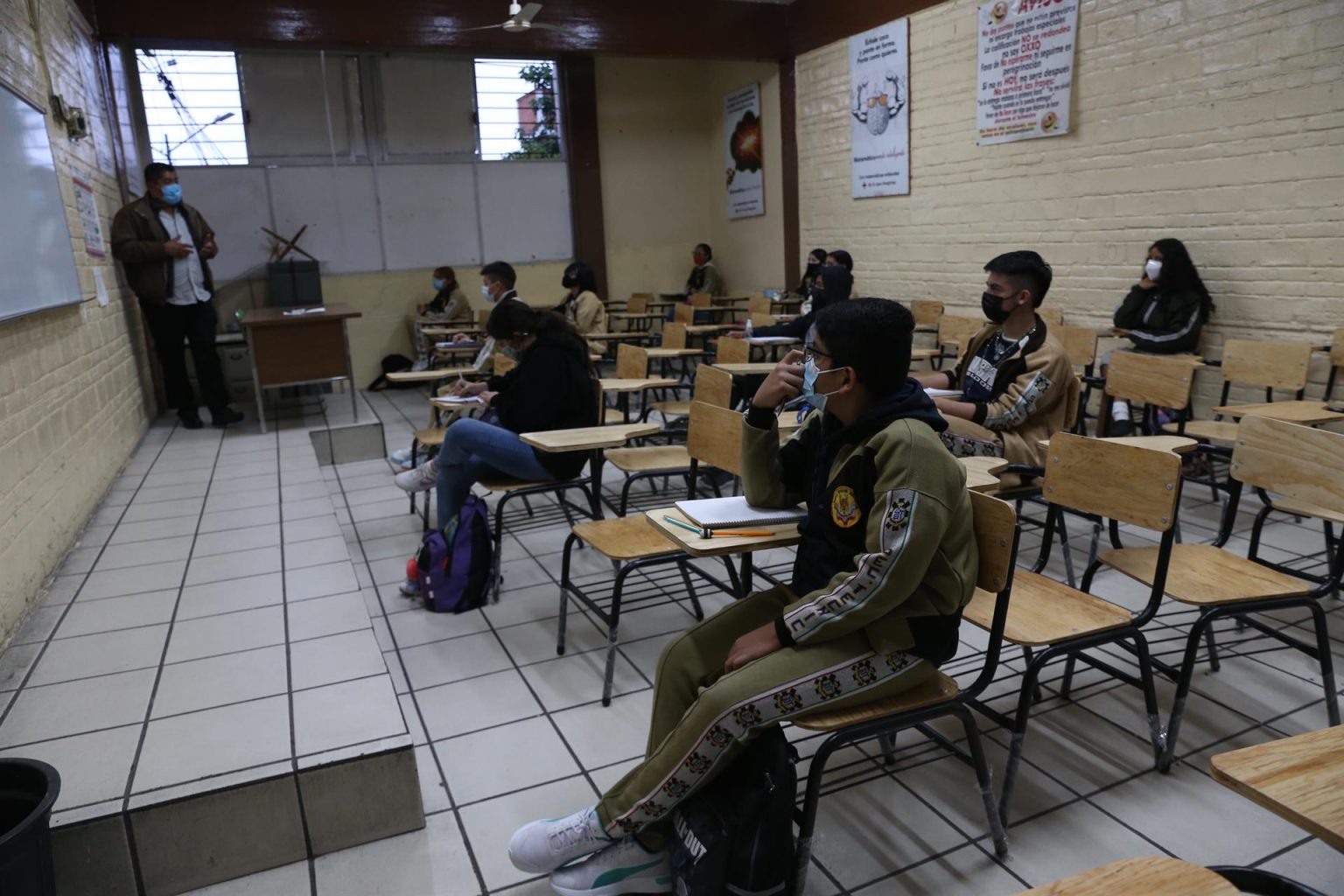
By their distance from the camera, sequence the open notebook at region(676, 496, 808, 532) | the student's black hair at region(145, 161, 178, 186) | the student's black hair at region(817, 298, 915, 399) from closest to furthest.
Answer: the student's black hair at region(817, 298, 915, 399) < the open notebook at region(676, 496, 808, 532) < the student's black hair at region(145, 161, 178, 186)

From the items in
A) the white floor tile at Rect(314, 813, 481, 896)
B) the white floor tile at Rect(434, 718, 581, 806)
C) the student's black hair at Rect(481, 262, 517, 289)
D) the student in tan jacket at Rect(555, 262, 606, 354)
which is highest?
the student's black hair at Rect(481, 262, 517, 289)

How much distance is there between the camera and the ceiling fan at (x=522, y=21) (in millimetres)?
6418

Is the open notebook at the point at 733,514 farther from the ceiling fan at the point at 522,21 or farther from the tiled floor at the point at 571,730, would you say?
the ceiling fan at the point at 522,21

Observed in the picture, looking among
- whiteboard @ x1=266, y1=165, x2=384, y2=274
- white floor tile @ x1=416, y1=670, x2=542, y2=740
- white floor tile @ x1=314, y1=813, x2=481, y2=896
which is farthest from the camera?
whiteboard @ x1=266, y1=165, x2=384, y2=274

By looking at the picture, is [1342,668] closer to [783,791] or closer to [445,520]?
[783,791]

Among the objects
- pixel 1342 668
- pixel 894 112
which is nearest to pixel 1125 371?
pixel 1342 668

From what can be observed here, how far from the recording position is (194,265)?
5598mm

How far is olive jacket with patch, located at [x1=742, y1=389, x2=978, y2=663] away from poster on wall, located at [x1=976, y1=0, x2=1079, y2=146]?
4.82 metres

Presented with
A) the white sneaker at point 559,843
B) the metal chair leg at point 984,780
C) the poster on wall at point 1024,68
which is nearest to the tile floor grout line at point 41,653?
the white sneaker at point 559,843

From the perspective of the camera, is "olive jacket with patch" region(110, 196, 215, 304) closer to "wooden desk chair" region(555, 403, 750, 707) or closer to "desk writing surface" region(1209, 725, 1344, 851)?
"wooden desk chair" region(555, 403, 750, 707)

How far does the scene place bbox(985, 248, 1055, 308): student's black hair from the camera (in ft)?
9.58

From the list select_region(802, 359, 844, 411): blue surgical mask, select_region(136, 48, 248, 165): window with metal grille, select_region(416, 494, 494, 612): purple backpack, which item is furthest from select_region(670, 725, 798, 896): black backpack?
select_region(136, 48, 248, 165): window with metal grille

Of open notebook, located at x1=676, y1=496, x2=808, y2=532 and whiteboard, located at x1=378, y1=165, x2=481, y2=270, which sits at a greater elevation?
whiteboard, located at x1=378, y1=165, x2=481, y2=270

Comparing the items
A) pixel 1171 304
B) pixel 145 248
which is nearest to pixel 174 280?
pixel 145 248
